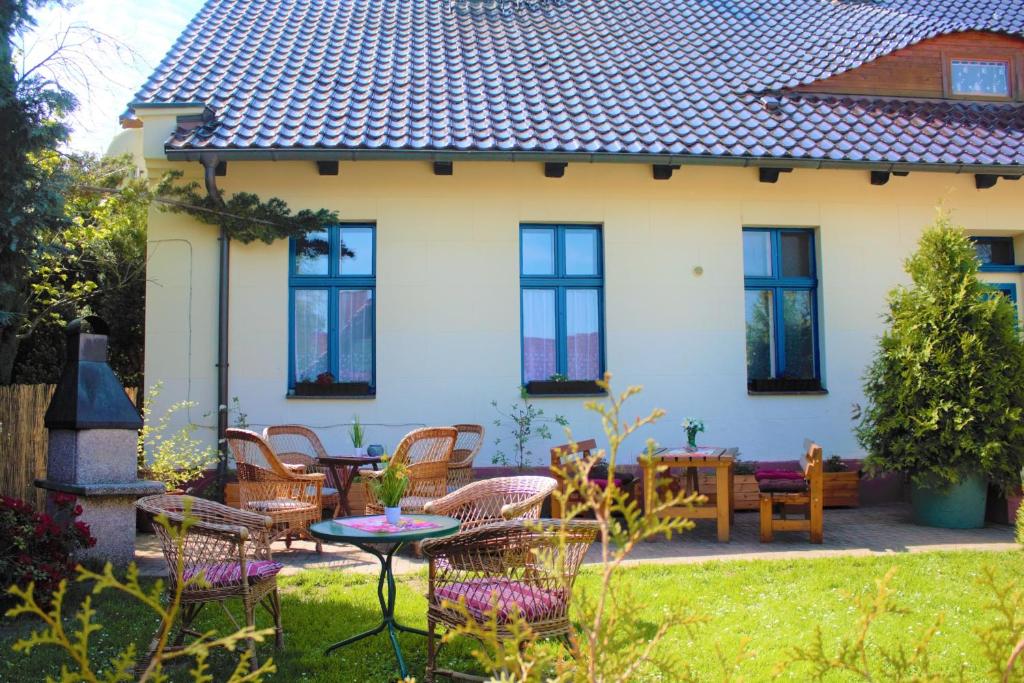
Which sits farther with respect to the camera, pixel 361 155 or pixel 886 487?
pixel 886 487

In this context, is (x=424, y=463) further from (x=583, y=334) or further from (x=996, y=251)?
(x=996, y=251)

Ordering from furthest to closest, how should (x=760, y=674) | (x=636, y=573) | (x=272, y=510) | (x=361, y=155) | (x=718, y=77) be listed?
1. (x=718, y=77)
2. (x=361, y=155)
3. (x=272, y=510)
4. (x=636, y=573)
5. (x=760, y=674)

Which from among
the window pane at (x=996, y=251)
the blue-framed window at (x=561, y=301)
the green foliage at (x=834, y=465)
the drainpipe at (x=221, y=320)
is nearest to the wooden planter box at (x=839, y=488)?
the green foliage at (x=834, y=465)

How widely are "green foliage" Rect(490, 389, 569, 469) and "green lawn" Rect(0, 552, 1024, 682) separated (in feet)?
9.15

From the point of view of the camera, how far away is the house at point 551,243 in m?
8.71

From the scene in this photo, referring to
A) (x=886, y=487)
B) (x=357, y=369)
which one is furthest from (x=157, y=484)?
(x=886, y=487)

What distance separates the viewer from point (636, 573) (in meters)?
5.89

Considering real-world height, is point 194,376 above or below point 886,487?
above

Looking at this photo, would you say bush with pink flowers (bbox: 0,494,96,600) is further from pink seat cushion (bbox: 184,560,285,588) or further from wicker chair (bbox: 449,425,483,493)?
wicker chair (bbox: 449,425,483,493)

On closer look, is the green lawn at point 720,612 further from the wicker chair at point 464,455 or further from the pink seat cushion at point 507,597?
the wicker chair at point 464,455

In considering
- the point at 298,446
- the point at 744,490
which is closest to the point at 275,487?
the point at 298,446

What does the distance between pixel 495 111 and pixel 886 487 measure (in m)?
5.88

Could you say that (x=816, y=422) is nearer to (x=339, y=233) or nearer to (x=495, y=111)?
(x=495, y=111)

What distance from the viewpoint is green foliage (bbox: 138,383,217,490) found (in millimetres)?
7672
